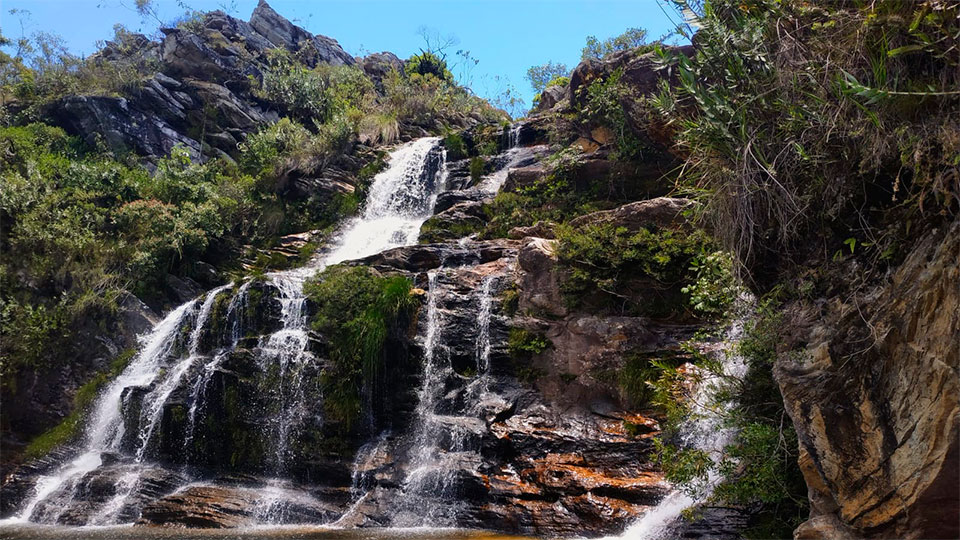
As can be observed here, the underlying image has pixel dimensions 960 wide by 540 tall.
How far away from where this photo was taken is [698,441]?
8.48m

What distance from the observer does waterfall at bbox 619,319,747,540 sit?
286 inches

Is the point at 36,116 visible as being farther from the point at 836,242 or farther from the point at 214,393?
the point at 836,242

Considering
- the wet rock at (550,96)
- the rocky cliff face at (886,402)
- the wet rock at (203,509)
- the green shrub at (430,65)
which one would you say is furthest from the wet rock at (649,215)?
the green shrub at (430,65)

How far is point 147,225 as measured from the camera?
55.6 ft

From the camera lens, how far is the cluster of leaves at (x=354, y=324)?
1162 cm

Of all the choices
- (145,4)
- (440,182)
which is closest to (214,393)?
(440,182)

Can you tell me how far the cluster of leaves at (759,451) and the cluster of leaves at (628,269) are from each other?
3607 millimetres

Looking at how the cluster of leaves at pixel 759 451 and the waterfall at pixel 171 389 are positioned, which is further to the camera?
the waterfall at pixel 171 389

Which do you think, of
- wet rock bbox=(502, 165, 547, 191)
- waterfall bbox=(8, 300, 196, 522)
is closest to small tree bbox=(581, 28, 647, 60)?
wet rock bbox=(502, 165, 547, 191)

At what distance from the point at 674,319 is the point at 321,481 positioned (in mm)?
→ 6885

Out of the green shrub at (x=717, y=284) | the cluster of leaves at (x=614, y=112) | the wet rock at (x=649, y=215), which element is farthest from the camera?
the cluster of leaves at (x=614, y=112)

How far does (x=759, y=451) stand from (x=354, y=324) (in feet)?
26.3

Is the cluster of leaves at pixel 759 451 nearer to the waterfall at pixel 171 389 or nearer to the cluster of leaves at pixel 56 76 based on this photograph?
the waterfall at pixel 171 389

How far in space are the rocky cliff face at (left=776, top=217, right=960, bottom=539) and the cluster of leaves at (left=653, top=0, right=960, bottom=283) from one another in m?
0.46
